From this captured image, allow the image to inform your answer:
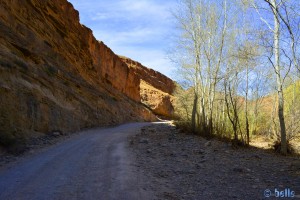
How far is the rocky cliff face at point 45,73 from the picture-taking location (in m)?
10.9

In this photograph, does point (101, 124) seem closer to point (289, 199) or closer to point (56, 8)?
point (56, 8)

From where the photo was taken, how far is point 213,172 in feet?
22.2

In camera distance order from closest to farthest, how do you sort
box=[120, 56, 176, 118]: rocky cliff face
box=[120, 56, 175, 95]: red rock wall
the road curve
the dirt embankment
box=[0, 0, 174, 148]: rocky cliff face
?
the road curve
the dirt embankment
box=[0, 0, 174, 148]: rocky cliff face
box=[120, 56, 176, 118]: rocky cliff face
box=[120, 56, 175, 95]: red rock wall

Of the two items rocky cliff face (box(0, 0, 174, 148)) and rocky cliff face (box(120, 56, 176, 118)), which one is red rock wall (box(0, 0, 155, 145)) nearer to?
rocky cliff face (box(0, 0, 174, 148))

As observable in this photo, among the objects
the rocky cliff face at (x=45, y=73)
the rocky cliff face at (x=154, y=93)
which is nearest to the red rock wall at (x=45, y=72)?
the rocky cliff face at (x=45, y=73)

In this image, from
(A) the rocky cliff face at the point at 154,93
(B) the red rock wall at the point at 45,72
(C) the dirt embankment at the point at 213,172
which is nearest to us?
(C) the dirt embankment at the point at 213,172

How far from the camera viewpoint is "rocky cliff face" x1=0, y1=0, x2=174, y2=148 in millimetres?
10945

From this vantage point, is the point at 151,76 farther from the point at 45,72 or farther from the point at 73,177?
the point at 73,177

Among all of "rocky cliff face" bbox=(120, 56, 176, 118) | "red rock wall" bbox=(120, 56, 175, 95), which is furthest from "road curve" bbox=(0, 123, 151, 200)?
"red rock wall" bbox=(120, 56, 175, 95)

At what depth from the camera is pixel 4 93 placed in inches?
403

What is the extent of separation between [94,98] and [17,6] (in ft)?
27.9

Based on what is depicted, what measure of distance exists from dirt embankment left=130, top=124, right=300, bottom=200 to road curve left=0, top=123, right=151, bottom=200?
0.45 m

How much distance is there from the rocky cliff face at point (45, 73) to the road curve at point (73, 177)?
232cm

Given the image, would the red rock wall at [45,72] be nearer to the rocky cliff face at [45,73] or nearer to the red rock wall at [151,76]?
the rocky cliff face at [45,73]
